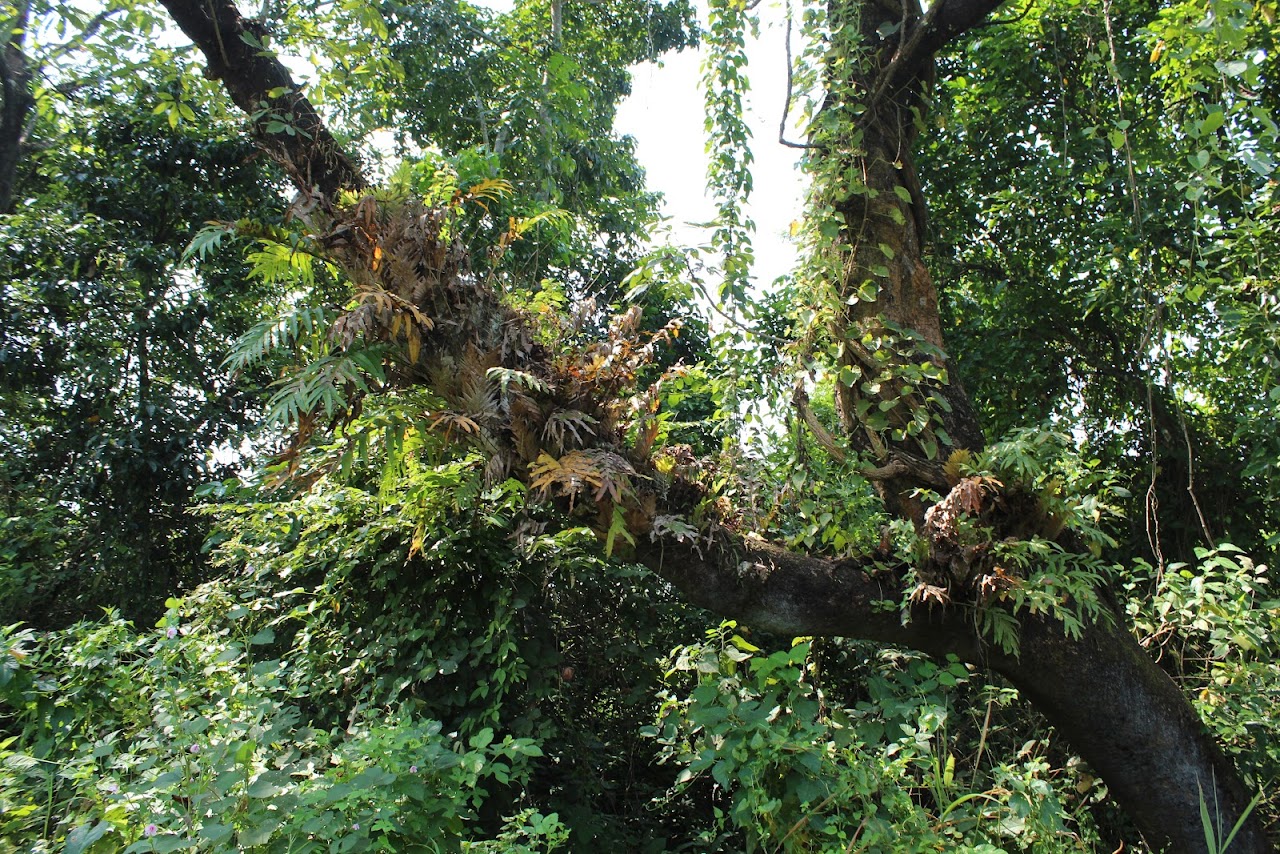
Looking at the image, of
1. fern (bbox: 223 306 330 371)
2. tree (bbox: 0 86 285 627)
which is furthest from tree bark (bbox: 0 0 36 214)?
fern (bbox: 223 306 330 371)

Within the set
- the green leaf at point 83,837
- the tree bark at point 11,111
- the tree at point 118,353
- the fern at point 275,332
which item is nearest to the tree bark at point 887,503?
the fern at point 275,332

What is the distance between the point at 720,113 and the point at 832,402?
4.69 ft

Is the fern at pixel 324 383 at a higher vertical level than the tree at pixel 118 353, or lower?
lower

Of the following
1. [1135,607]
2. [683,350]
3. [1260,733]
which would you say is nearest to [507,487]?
[1135,607]

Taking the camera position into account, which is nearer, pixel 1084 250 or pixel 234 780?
pixel 234 780

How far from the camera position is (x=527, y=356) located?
246 centimetres

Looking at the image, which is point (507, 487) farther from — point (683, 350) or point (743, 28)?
point (683, 350)

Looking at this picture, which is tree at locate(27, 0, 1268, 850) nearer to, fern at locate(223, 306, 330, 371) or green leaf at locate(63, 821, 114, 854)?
fern at locate(223, 306, 330, 371)

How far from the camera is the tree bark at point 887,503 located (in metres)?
2.37

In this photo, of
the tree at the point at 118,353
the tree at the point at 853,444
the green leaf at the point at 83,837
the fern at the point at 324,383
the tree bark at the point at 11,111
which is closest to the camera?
the green leaf at the point at 83,837

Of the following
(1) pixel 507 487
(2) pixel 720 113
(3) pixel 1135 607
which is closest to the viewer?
(1) pixel 507 487

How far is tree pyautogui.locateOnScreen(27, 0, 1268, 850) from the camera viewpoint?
233 cm

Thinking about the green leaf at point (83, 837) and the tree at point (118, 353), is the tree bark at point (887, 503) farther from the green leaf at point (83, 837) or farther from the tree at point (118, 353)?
the tree at point (118, 353)

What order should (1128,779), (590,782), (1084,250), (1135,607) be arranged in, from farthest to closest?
(1084,250) < (1135,607) < (590,782) < (1128,779)
